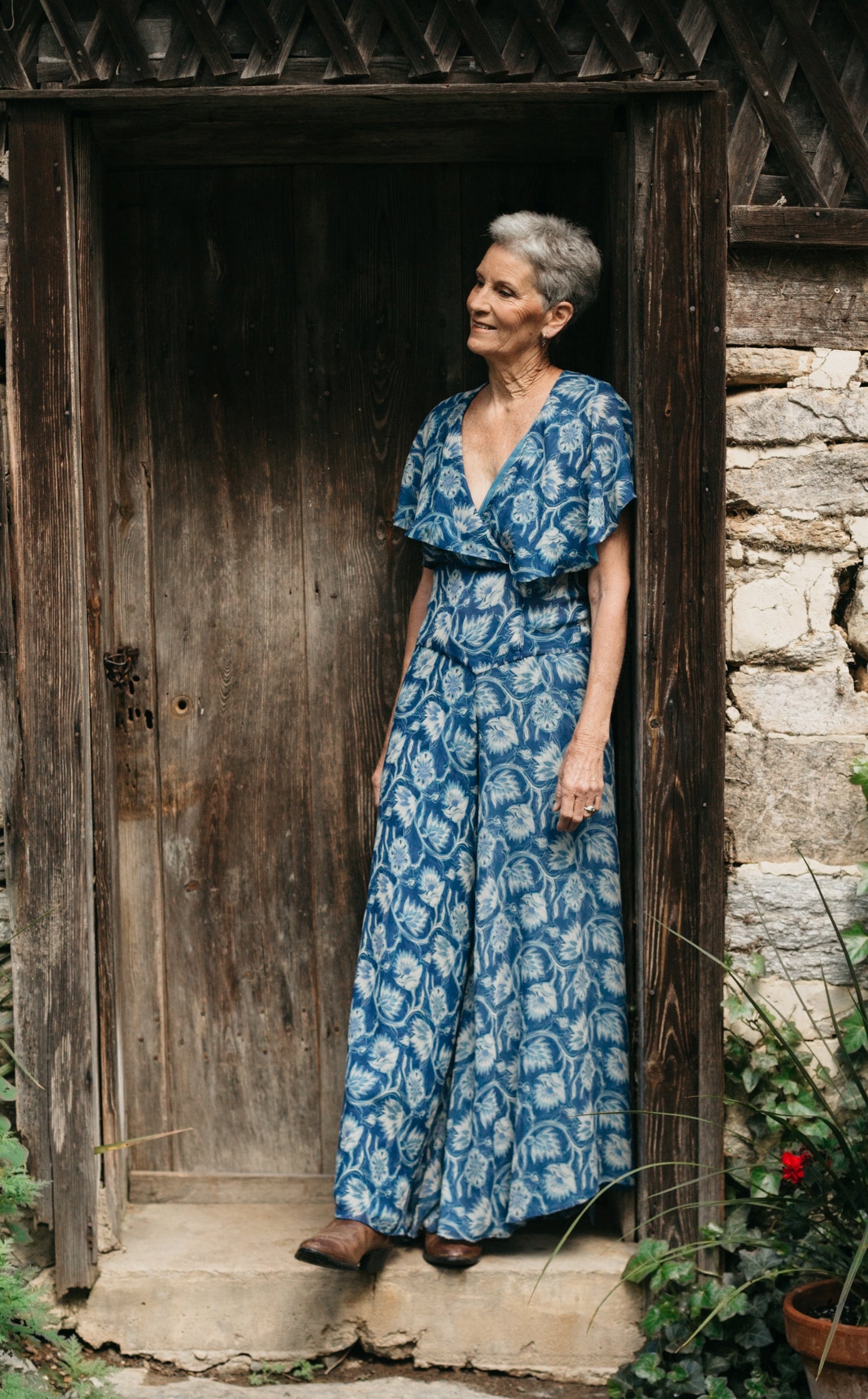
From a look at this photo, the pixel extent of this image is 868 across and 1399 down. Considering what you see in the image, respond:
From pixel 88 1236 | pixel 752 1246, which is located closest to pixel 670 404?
pixel 752 1246

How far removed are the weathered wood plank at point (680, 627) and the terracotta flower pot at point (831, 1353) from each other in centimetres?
33

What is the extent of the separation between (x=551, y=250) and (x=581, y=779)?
1.06 m

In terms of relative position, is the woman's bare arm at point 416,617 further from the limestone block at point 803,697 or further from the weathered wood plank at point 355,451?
the limestone block at point 803,697

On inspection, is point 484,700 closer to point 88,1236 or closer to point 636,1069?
point 636,1069

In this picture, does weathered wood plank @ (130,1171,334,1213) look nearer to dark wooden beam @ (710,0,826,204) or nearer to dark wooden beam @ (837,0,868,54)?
dark wooden beam @ (710,0,826,204)

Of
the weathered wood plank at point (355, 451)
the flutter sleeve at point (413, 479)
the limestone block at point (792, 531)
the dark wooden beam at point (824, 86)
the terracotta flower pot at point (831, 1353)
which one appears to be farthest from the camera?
the weathered wood plank at point (355, 451)

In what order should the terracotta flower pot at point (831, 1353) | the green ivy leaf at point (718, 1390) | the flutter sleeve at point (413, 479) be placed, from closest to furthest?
1. the terracotta flower pot at point (831, 1353)
2. the green ivy leaf at point (718, 1390)
3. the flutter sleeve at point (413, 479)

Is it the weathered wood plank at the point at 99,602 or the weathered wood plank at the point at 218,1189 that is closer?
the weathered wood plank at the point at 99,602

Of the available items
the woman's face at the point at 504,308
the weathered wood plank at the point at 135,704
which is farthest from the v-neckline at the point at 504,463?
the weathered wood plank at the point at 135,704

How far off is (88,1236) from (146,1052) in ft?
1.74

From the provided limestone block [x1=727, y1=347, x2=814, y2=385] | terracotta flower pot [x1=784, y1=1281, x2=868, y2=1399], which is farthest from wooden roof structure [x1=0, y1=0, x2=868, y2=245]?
terracotta flower pot [x1=784, y1=1281, x2=868, y2=1399]

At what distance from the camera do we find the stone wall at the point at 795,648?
8.54 feet

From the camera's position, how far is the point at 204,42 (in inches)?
→ 97.2

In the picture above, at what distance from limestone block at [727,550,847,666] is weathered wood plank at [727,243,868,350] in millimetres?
433
